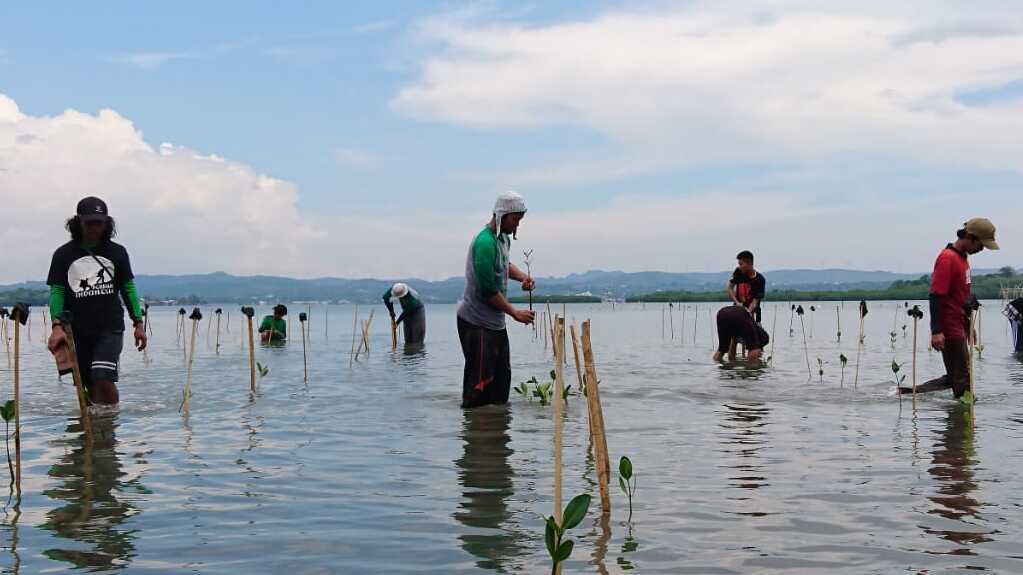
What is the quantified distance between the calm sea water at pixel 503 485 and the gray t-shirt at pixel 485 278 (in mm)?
1001

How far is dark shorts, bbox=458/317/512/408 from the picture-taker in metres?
8.66

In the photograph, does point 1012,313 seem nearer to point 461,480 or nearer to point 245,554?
point 461,480

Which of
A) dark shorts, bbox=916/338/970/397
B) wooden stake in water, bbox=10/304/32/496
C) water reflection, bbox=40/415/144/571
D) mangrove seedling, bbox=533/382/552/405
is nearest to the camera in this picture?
water reflection, bbox=40/415/144/571

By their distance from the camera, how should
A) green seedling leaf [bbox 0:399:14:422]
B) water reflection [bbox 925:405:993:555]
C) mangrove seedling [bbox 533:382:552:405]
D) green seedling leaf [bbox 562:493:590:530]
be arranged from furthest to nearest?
mangrove seedling [bbox 533:382:552:405]
green seedling leaf [bbox 0:399:14:422]
water reflection [bbox 925:405:993:555]
green seedling leaf [bbox 562:493:590:530]

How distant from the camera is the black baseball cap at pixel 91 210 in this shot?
7863 millimetres

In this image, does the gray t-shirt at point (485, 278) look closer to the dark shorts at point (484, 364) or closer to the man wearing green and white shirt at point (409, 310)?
the dark shorts at point (484, 364)

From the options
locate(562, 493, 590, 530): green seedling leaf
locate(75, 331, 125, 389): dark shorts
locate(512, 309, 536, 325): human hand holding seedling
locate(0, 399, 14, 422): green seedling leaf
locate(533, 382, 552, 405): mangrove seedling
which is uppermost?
locate(512, 309, 536, 325): human hand holding seedling

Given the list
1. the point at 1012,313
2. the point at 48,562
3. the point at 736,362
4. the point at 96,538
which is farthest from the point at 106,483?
the point at 1012,313

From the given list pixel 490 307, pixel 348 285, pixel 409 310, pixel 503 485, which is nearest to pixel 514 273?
pixel 490 307

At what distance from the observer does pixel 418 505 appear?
5598mm

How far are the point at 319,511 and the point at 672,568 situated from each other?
214 cm

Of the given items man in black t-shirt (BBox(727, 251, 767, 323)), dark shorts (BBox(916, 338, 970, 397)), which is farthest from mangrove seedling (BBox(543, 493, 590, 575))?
man in black t-shirt (BBox(727, 251, 767, 323))

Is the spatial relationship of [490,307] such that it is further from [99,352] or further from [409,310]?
[409,310]

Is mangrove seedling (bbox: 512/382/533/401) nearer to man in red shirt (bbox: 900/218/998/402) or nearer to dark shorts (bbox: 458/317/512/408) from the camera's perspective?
dark shorts (bbox: 458/317/512/408)
